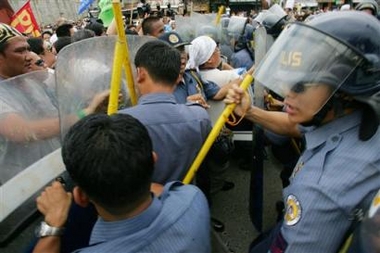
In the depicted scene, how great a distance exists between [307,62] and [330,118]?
260 mm

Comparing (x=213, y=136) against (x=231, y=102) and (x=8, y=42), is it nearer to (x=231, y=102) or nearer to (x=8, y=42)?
(x=231, y=102)

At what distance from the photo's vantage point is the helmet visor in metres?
1.24

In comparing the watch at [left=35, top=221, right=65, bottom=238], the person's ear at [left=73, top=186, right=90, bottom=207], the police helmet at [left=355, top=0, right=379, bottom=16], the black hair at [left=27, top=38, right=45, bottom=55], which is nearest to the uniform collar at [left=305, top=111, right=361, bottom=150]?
the person's ear at [left=73, top=186, right=90, bottom=207]

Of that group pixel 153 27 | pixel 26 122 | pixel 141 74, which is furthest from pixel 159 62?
pixel 153 27

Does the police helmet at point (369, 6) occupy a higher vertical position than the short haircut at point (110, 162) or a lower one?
lower

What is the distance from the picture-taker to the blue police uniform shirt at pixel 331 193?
113cm

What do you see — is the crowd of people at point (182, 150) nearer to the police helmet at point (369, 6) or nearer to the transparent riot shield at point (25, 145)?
the transparent riot shield at point (25, 145)

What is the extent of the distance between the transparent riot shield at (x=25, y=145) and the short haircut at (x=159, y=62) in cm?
51

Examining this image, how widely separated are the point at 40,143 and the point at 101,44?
0.64 meters

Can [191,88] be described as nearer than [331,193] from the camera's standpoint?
No

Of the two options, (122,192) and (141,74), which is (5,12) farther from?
(122,192)

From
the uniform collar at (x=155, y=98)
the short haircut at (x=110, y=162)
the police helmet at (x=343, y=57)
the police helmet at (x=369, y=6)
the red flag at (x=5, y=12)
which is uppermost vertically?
the police helmet at (x=343, y=57)

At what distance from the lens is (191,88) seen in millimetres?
2850

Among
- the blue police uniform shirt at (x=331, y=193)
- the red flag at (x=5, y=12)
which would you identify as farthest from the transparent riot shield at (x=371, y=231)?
the red flag at (x=5, y=12)
